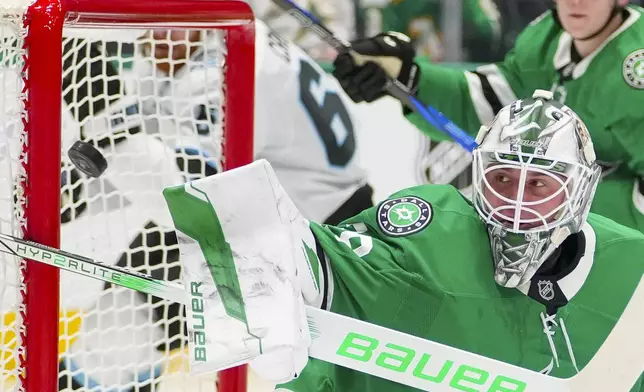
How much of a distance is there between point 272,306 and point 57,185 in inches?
14.2

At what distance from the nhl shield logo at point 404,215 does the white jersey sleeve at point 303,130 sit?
1.15 m

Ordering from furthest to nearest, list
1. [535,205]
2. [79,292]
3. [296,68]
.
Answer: [296,68], [79,292], [535,205]

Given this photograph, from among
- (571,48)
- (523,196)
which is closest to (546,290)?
(523,196)

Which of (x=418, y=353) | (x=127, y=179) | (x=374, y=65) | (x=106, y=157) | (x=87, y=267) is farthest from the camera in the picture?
(x=374, y=65)

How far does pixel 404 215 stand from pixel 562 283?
0.29 metres

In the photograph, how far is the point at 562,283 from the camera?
1932mm

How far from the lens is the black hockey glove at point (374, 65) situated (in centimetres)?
298

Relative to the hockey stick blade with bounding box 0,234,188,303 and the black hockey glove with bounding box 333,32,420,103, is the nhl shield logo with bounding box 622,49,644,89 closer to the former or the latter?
the black hockey glove with bounding box 333,32,420,103

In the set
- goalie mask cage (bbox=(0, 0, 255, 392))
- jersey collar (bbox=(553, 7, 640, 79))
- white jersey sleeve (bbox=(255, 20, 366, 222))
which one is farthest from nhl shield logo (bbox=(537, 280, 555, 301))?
white jersey sleeve (bbox=(255, 20, 366, 222))

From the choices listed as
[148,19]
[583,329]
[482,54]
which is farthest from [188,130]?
[482,54]

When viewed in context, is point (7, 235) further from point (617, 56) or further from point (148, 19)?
point (617, 56)

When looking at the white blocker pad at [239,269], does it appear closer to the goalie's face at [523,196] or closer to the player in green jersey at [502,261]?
the player in green jersey at [502,261]

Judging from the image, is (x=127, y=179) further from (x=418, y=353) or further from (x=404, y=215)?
(x=418, y=353)

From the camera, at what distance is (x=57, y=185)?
1.69 metres
